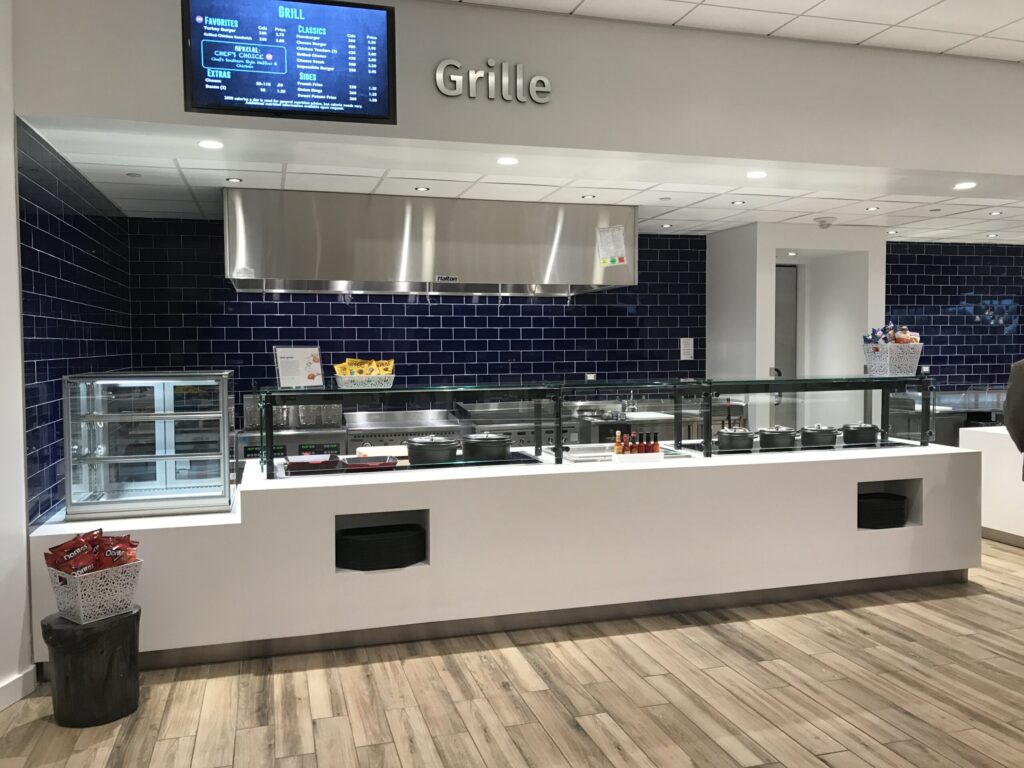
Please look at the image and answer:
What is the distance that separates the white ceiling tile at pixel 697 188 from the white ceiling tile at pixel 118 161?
2.84m

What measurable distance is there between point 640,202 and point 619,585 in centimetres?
300

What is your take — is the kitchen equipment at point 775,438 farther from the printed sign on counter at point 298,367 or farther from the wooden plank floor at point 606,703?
the printed sign on counter at point 298,367

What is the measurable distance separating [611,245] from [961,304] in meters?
5.20

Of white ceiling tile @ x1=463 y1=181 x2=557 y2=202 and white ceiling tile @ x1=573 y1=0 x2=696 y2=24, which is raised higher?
white ceiling tile @ x1=573 y1=0 x2=696 y2=24

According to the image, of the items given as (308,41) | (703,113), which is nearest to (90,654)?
(308,41)

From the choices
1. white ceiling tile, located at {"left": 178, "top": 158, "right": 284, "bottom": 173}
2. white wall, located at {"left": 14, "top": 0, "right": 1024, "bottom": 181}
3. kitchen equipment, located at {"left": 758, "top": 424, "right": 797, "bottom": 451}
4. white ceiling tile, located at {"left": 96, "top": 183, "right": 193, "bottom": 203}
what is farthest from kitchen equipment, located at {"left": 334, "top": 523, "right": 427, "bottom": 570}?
white ceiling tile, located at {"left": 96, "top": 183, "right": 193, "bottom": 203}

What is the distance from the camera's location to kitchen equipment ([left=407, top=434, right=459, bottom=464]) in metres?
3.79

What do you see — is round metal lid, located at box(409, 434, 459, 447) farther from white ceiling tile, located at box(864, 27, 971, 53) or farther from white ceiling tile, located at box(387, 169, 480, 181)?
white ceiling tile, located at box(864, 27, 971, 53)

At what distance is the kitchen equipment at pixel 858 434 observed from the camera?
4.43 metres

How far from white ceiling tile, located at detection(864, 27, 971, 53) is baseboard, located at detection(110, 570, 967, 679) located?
9.03ft

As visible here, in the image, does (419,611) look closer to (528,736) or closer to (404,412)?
(528,736)

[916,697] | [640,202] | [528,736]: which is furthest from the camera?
[640,202]

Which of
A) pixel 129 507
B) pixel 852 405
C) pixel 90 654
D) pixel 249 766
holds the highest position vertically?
pixel 852 405

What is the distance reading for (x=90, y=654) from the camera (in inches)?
112
